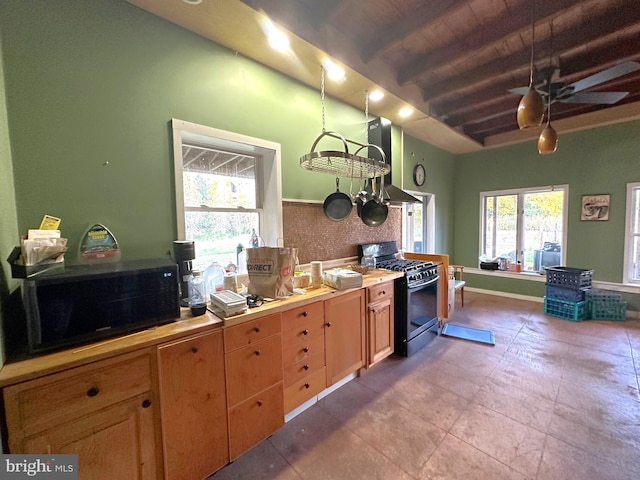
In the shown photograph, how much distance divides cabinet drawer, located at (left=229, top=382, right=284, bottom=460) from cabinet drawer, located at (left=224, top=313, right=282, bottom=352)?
36 centimetres

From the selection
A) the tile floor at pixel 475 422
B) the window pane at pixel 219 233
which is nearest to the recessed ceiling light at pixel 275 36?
the window pane at pixel 219 233

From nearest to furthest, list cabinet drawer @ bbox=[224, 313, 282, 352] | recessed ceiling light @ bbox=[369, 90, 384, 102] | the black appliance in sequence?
cabinet drawer @ bbox=[224, 313, 282, 352], the black appliance, recessed ceiling light @ bbox=[369, 90, 384, 102]

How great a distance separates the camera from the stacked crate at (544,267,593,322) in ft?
11.6

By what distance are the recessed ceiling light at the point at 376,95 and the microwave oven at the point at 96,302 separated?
264 centimetres

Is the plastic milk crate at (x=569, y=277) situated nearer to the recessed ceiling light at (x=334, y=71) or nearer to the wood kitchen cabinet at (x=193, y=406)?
the recessed ceiling light at (x=334, y=71)

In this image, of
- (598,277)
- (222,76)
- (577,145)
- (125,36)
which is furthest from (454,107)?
(125,36)

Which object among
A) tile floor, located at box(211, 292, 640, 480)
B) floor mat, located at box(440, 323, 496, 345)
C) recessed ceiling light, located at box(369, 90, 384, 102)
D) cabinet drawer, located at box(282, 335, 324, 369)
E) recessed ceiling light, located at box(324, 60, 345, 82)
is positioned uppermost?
recessed ceiling light, located at box(369, 90, 384, 102)

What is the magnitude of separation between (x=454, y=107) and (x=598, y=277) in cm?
348

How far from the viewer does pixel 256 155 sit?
235 cm

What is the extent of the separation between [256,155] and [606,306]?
16.9 feet

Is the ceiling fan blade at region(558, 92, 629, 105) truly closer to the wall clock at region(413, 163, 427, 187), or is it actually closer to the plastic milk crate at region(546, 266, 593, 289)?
the wall clock at region(413, 163, 427, 187)

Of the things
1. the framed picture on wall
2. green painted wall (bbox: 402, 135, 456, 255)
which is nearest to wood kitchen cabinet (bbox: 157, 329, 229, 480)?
green painted wall (bbox: 402, 135, 456, 255)

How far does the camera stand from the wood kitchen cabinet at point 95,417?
921 millimetres

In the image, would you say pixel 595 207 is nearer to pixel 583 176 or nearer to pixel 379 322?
pixel 583 176
